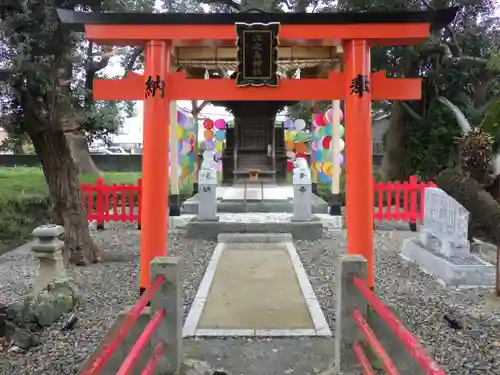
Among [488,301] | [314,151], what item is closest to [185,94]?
[488,301]

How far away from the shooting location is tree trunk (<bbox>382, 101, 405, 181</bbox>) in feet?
58.1

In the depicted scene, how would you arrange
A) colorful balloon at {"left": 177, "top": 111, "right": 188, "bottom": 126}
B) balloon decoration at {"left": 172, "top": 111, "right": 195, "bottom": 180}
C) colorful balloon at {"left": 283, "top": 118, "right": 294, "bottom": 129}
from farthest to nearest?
colorful balloon at {"left": 283, "top": 118, "right": 294, "bottom": 129}
colorful balloon at {"left": 177, "top": 111, "right": 188, "bottom": 126}
balloon decoration at {"left": 172, "top": 111, "right": 195, "bottom": 180}

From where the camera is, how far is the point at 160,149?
5957 millimetres

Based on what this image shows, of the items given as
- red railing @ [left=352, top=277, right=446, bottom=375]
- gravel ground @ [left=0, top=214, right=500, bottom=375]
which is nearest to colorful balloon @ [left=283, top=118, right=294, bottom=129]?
gravel ground @ [left=0, top=214, right=500, bottom=375]

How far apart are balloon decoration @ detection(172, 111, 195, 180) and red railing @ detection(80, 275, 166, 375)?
1116cm

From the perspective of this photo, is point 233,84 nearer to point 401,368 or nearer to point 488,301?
point 401,368

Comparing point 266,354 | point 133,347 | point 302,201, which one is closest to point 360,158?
point 266,354

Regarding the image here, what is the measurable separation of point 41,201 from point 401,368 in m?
11.3

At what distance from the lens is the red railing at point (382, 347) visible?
7.01ft

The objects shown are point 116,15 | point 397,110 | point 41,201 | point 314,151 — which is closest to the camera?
point 116,15

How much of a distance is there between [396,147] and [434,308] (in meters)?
12.8

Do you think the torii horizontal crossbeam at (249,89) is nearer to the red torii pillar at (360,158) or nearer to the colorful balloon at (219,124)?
the red torii pillar at (360,158)

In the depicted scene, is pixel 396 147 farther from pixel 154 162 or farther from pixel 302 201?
pixel 154 162

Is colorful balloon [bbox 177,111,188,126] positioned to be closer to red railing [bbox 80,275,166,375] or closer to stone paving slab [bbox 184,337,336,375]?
stone paving slab [bbox 184,337,336,375]
